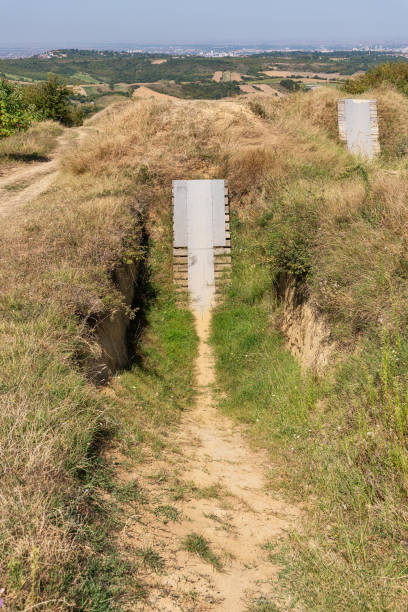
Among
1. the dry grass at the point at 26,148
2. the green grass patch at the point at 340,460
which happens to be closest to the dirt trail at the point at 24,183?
the dry grass at the point at 26,148

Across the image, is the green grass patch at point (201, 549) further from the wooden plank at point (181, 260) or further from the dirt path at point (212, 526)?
the wooden plank at point (181, 260)

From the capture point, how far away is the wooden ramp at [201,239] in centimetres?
1101

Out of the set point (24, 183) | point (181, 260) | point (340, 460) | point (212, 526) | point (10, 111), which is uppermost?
point (10, 111)

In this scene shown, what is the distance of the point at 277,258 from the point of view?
832 cm

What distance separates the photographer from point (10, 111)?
1648 cm

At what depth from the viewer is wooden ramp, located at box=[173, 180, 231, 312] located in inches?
433

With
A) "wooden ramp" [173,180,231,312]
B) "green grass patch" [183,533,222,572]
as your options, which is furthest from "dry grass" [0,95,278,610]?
"green grass patch" [183,533,222,572]

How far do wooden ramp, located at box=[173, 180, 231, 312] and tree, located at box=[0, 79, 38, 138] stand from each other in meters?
7.91

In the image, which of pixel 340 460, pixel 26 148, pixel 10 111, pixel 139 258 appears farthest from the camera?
pixel 26 148

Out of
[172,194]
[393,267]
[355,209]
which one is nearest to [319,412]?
[393,267]

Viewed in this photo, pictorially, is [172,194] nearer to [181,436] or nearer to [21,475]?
[181,436]

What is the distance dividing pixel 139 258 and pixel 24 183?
6.66m

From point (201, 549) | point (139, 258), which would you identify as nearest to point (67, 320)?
point (201, 549)

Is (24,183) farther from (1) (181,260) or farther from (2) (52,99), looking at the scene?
(2) (52,99)
